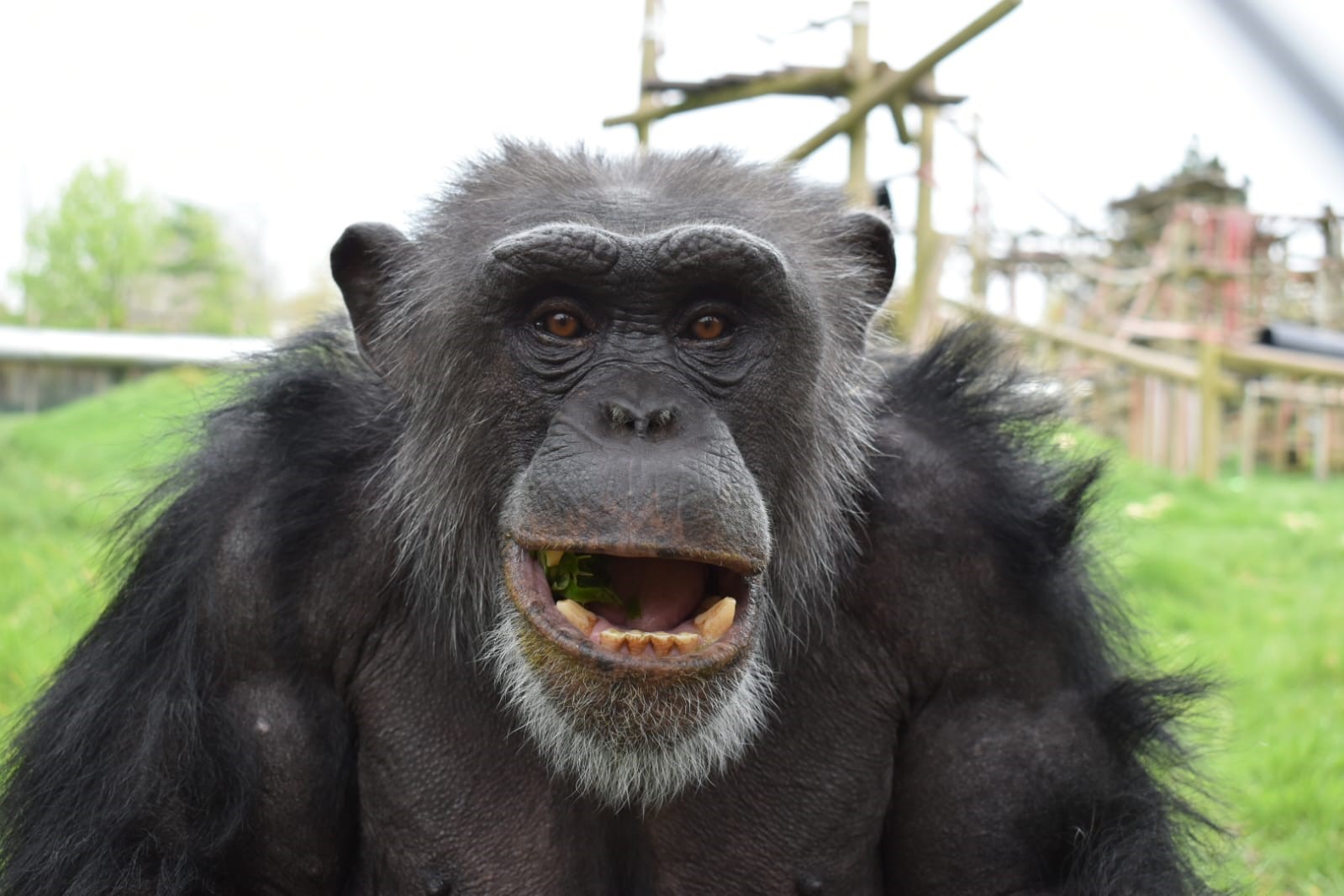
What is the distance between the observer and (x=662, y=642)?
265cm

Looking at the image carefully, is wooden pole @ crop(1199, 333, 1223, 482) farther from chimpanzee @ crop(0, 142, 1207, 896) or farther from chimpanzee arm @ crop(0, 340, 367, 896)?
chimpanzee arm @ crop(0, 340, 367, 896)

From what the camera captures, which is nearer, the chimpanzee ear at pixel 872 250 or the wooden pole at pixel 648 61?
the chimpanzee ear at pixel 872 250

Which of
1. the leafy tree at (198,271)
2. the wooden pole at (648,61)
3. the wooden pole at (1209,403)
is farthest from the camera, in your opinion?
the leafy tree at (198,271)

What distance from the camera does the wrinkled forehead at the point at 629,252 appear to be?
284 centimetres

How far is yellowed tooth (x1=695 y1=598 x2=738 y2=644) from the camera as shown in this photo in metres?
2.71

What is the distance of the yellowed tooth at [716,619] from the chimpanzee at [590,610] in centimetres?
13

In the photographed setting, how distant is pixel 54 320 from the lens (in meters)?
38.2

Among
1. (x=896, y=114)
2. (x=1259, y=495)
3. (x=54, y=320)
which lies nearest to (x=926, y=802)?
(x=896, y=114)

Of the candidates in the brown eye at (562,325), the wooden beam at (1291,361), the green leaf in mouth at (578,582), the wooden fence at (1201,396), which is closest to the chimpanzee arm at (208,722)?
the green leaf in mouth at (578,582)

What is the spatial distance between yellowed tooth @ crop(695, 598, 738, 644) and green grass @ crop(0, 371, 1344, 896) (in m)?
1.56

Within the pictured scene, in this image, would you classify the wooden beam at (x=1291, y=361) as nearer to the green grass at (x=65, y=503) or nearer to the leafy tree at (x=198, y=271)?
the green grass at (x=65, y=503)

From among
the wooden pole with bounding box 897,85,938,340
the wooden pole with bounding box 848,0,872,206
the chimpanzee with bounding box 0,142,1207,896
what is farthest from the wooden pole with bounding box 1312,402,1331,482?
the chimpanzee with bounding box 0,142,1207,896

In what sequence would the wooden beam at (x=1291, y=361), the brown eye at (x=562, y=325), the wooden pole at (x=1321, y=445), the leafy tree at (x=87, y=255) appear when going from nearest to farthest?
the brown eye at (x=562, y=325)
the wooden beam at (x=1291, y=361)
the wooden pole at (x=1321, y=445)
the leafy tree at (x=87, y=255)

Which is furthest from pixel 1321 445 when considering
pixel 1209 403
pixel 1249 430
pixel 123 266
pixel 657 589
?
pixel 123 266
